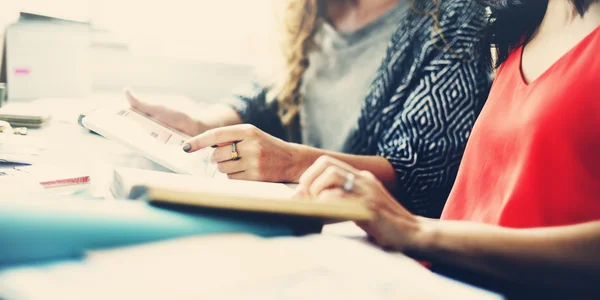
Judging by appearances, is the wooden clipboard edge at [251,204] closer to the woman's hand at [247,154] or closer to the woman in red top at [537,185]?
the woman in red top at [537,185]

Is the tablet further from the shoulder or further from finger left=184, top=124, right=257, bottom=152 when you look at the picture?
the shoulder

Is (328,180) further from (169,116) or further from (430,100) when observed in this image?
(169,116)

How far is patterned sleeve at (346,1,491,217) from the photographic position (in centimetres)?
79

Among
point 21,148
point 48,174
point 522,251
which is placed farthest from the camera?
point 21,148

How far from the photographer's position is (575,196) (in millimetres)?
475

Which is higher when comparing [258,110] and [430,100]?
[430,100]

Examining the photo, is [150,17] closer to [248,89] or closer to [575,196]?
[248,89]

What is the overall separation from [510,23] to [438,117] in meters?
0.18

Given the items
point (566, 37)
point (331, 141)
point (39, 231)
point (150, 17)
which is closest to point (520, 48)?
point (566, 37)

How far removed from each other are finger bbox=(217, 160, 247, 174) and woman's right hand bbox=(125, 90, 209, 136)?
19 centimetres

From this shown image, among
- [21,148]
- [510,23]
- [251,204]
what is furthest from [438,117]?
[21,148]

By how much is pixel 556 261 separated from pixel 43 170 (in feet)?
1.84

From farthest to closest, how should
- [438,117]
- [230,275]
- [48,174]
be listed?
[438,117]
[48,174]
[230,275]

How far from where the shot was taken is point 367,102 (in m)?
0.95
